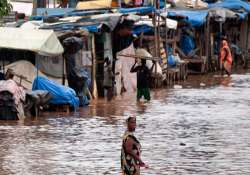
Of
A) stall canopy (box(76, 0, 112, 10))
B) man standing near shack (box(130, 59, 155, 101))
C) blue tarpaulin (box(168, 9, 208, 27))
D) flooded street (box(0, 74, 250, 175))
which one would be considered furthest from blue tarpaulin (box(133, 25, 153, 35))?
man standing near shack (box(130, 59, 155, 101))

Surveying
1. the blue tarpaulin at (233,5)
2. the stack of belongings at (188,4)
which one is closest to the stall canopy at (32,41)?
the stack of belongings at (188,4)

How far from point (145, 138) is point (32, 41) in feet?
20.3

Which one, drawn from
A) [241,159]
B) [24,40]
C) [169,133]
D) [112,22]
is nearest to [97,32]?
[112,22]

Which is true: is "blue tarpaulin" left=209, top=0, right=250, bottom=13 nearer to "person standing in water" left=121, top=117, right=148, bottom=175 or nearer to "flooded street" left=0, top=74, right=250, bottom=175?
"flooded street" left=0, top=74, right=250, bottom=175

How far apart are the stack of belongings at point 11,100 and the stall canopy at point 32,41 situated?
2.11 metres

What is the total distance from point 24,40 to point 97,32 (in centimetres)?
363

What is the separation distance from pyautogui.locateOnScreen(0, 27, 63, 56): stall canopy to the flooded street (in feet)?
5.92

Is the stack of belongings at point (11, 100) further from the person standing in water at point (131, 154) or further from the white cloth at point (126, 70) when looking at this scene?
the person standing in water at point (131, 154)

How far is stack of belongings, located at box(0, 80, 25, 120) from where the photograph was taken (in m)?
19.5

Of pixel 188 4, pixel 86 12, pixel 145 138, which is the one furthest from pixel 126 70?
pixel 188 4

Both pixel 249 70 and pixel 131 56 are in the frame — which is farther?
pixel 249 70

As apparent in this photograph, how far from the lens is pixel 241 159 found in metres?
14.6

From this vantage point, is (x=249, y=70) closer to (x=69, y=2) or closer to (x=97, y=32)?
(x=69, y=2)

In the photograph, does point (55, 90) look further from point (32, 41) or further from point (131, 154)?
point (131, 154)
